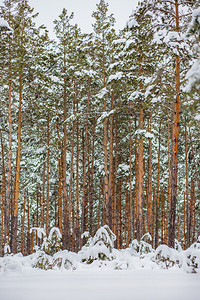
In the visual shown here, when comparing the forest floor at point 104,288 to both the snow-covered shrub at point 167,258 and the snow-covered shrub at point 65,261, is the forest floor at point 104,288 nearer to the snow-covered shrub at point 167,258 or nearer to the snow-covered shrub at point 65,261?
the snow-covered shrub at point 65,261

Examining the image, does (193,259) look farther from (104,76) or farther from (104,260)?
(104,76)

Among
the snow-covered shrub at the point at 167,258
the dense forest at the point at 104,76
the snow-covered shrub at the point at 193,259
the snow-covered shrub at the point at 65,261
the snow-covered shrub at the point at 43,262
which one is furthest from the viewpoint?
the dense forest at the point at 104,76

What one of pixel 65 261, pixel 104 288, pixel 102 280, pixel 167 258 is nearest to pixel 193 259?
pixel 167 258

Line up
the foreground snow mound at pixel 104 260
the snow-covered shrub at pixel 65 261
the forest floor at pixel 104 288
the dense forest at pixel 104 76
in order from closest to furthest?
1. the forest floor at pixel 104 288
2. the foreground snow mound at pixel 104 260
3. the snow-covered shrub at pixel 65 261
4. the dense forest at pixel 104 76

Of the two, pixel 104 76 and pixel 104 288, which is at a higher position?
pixel 104 76

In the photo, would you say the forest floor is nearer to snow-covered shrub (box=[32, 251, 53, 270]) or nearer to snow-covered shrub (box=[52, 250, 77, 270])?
snow-covered shrub (box=[52, 250, 77, 270])

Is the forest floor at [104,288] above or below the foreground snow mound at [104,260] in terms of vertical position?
above

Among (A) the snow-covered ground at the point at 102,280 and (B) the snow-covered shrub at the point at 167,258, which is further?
(B) the snow-covered shrub at the point at 167,258

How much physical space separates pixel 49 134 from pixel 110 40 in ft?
20.8

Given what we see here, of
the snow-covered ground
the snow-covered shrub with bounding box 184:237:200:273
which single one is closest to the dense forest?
the snow-covered ground

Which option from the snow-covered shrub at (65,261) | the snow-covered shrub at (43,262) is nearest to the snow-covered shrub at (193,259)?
the snow-covered shrub at (65,261)

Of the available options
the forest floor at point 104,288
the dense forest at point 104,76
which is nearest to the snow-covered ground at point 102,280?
the forest floor at point 104,288

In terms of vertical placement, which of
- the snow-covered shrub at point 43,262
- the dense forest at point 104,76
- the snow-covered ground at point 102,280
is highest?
the dense forest at point 104,76

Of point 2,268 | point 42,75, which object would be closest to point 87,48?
point 42,75
